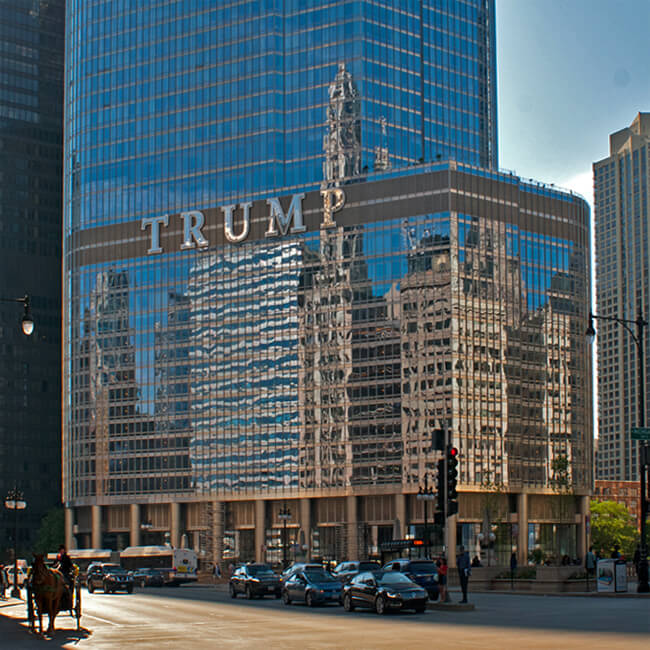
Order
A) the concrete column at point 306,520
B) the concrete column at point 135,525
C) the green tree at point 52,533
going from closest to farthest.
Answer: the concrete column at point 306,520
the concrete column at point 135,525
the green tree at point 52,533

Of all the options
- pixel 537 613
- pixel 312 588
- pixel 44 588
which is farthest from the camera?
pixel 312 588

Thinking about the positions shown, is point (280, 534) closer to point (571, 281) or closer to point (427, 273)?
point (427, 273)

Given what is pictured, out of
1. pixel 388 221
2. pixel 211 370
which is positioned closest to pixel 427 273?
pixel 388 221

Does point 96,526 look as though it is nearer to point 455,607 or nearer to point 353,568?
point 353,568

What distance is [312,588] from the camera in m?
51.4

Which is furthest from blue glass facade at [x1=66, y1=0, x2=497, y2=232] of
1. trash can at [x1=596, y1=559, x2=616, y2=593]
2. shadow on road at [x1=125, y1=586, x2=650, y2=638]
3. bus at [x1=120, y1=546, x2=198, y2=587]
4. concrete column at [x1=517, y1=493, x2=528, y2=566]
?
shadow on road at [x1=125, y1=586, x2=650, y2=638]

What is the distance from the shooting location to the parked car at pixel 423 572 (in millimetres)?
53031

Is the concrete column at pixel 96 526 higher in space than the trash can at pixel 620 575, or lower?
lower

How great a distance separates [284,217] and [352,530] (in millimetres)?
37240

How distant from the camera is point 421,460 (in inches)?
5300

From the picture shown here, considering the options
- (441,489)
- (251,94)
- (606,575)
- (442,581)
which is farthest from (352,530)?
(441,489)

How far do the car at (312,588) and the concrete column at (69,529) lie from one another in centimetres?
11507

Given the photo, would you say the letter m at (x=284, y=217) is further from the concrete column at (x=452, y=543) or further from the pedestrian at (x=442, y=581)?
the pedestrian at (x=442, y=581)

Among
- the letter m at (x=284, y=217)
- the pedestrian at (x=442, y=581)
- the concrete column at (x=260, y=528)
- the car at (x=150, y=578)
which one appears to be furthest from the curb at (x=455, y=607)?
the letter m at (x=284, y=217)
